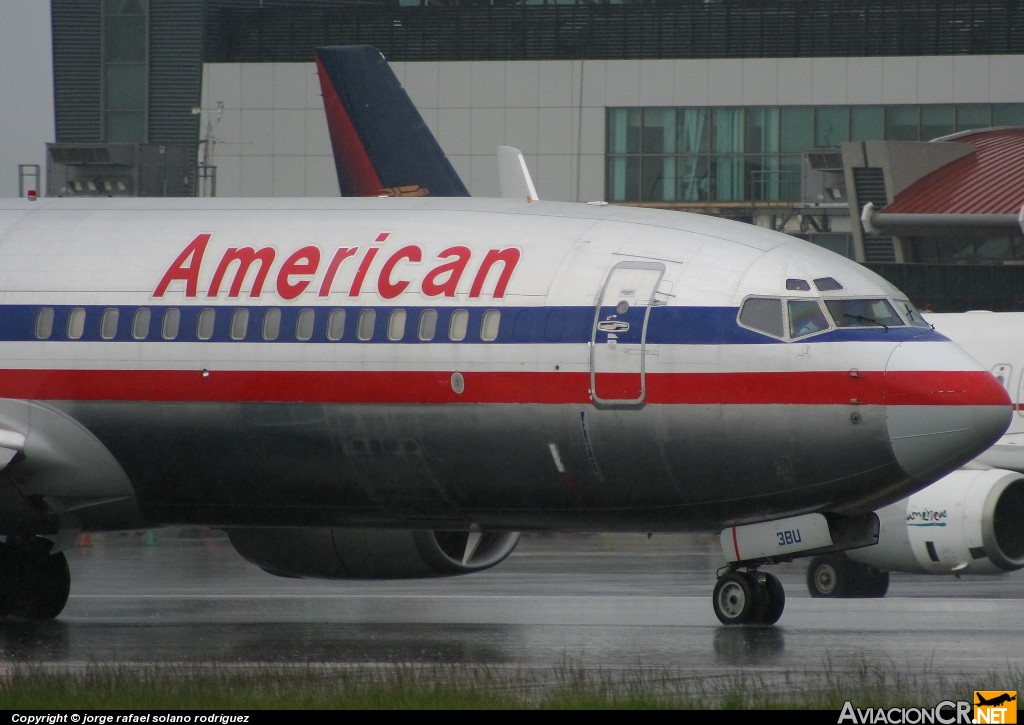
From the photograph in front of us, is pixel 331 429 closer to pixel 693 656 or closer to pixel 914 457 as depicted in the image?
pixel 693 656

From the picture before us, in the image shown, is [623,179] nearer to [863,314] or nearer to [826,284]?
[826,284]

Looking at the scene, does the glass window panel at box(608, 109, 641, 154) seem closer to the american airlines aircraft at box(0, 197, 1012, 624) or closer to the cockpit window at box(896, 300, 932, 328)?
the american airlines aircraft at box(0, 197, 1012, 624)

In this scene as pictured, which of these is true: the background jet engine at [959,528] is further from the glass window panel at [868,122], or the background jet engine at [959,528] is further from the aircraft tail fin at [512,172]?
the glass window panel at [868,122]

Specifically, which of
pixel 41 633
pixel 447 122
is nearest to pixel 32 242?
pixel 41 633

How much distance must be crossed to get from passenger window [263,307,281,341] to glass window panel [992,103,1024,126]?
2141 inches

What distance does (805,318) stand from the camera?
666 inches

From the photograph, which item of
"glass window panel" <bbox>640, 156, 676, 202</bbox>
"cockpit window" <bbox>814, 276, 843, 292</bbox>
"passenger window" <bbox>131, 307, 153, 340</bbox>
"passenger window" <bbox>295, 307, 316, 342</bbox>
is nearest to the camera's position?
"cockpit window" <bbox>814, 276, 843, 292</bbox>

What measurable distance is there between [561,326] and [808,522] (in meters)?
2.92

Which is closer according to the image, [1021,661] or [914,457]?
[1021,661]

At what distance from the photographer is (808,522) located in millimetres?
16984

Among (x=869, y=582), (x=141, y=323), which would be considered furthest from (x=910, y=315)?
(x=869, y=582)

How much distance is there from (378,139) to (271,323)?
52.5 ft

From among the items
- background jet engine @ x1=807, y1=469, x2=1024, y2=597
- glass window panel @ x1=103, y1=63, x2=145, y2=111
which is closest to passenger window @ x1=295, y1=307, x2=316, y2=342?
background jet engine @ x1=807, y1=469, x2=1024, y2=597

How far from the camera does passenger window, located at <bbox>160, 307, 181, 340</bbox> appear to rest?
60.2 ft
